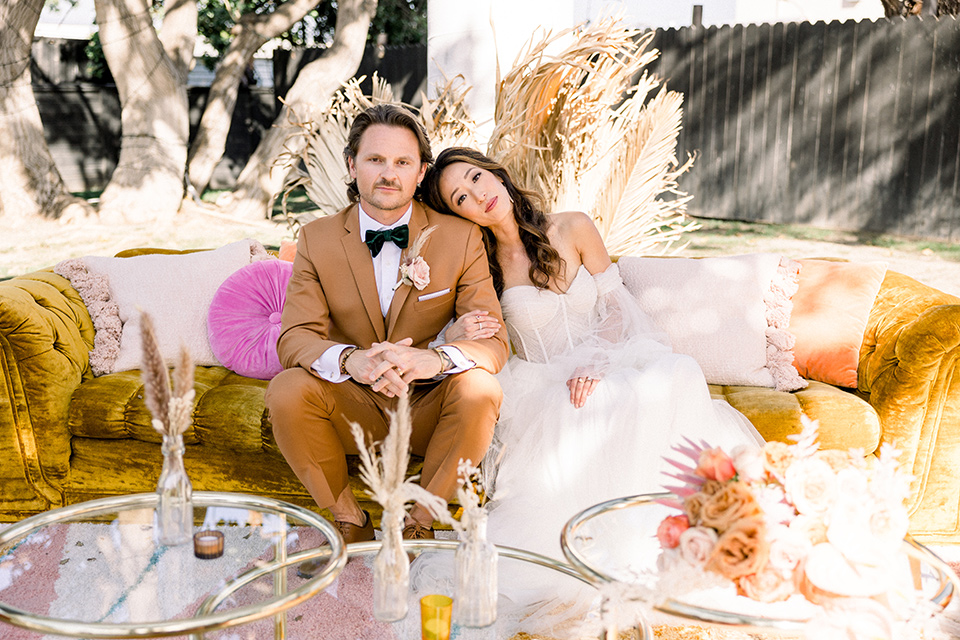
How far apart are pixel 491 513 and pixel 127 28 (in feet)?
21.4

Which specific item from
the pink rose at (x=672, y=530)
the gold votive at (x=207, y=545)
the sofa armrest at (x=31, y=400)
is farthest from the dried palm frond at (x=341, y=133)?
the pink rose at (x=672, y=530)

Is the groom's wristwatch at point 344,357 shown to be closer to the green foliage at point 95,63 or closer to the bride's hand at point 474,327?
the bride's hand at point 474,327

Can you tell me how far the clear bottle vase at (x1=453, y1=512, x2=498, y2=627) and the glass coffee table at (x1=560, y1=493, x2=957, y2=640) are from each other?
0.19 meters

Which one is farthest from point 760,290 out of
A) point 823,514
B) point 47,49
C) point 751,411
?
point 47,49

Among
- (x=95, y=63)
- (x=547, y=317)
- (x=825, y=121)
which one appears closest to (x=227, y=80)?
→ (x=95, y=63)

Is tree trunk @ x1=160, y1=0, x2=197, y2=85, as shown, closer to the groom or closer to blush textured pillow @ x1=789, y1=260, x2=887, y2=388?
the groom

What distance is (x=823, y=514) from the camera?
1336mm

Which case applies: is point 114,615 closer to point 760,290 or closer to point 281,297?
point 281,297

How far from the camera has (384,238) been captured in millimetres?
2670

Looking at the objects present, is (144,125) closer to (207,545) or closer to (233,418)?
(233,418)

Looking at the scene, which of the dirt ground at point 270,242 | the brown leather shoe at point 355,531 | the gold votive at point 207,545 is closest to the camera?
the gold votive at point 207,545

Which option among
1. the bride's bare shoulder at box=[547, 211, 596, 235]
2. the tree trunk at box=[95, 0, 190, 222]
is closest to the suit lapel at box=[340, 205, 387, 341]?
the bride's bare shoulder at box=[547, 211, 596, 235]

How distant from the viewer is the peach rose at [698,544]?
1.34 meters

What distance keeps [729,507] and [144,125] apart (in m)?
7.43
